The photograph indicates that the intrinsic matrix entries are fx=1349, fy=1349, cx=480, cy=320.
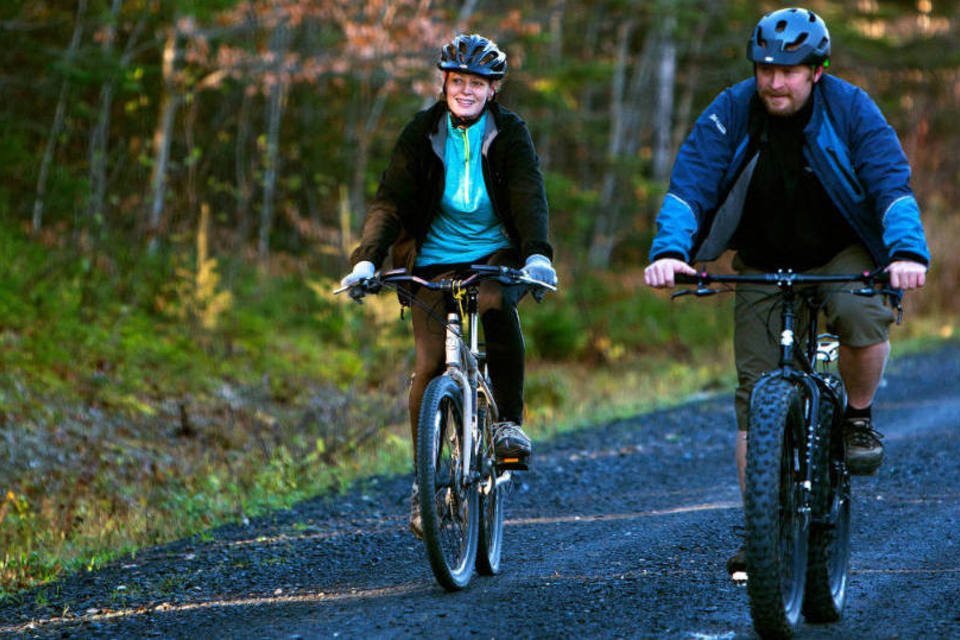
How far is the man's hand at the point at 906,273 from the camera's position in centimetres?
463

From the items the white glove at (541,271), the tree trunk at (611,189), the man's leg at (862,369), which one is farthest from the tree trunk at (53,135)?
the tree trunk at (611,189)

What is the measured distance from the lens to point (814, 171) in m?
4.99

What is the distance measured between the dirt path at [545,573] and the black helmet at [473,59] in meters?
2.23

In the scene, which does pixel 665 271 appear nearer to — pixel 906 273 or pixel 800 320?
pixel 800 320

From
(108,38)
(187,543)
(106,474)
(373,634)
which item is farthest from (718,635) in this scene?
(108,38)

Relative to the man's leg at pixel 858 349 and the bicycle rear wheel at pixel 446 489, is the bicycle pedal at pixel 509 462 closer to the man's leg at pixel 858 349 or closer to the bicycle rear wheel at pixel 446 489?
the bicycle rear wheel at pixel 446 489

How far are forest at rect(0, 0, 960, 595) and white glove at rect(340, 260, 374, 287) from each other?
231 cm

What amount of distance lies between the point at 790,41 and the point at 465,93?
155 cm

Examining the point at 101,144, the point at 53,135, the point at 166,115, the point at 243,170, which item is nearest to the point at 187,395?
the point at 53,135

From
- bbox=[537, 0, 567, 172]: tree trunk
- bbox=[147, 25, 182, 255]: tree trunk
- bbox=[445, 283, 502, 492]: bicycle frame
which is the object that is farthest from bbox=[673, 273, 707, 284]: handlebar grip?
bbox=[537, 0, 567, 172]: tree trunk

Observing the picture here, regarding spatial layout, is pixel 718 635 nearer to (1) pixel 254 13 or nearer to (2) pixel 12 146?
(2) pixel 12 146

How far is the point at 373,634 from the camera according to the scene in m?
4.94

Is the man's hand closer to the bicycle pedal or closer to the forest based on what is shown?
the bicycle pedal

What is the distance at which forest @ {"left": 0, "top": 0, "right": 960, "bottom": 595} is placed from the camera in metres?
9.73
